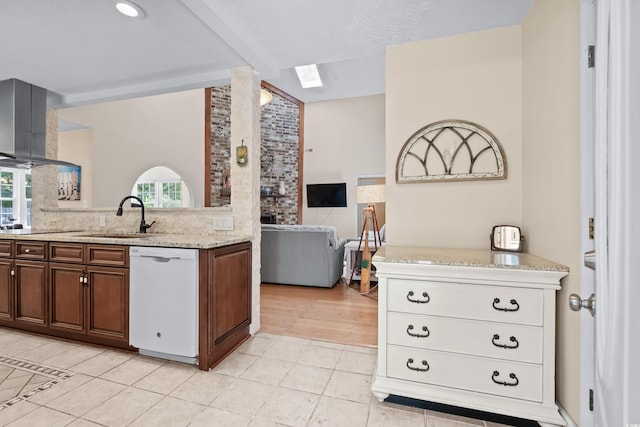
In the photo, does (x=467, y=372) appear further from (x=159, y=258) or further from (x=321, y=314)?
(x=159, y=258)

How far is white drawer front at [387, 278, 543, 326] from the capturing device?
58.4 inches

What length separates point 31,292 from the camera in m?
2.55

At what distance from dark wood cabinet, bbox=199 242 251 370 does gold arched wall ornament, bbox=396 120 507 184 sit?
4.82 feet

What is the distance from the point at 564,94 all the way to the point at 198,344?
2.65 metres

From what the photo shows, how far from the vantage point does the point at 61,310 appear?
2422mm

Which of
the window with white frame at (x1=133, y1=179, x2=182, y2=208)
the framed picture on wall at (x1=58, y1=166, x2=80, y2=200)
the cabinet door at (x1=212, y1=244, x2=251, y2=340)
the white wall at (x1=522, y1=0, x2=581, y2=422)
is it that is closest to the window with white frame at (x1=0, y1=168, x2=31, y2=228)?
the framed picture on wall at (x1=58, y1=166, x2=80, y2=200)

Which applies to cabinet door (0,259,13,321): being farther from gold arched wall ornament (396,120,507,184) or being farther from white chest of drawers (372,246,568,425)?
gold arched wall ornament (396,120,507,184)

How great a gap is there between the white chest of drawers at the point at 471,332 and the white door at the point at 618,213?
0.96m

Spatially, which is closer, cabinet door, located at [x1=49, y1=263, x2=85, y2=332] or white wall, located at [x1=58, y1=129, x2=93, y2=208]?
cabinet door, located at [x1=49, y1=263, x2=85, y2=332]

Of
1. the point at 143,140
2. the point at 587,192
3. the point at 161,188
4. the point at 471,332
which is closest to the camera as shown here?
the point at 587,192

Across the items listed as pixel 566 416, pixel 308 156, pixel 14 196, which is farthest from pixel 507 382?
pixel 14 196

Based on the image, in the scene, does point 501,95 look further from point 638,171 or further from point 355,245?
point 355,245

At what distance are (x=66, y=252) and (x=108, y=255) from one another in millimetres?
472

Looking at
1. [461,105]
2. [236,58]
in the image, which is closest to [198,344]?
[236,58]
